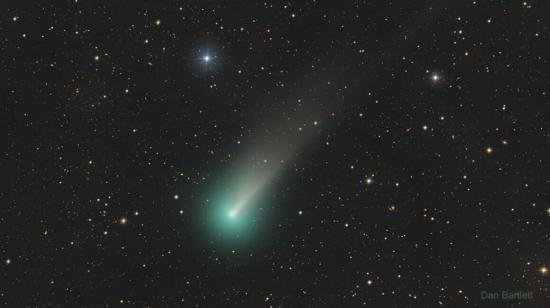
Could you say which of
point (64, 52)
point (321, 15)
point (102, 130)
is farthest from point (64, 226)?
point (321, 15)

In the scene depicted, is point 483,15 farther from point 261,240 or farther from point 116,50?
point 116,50

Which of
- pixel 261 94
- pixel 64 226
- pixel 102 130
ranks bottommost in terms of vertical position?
pixel 64 226

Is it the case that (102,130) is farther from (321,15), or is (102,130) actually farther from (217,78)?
(321,15)

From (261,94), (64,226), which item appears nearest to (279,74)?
(261,94)

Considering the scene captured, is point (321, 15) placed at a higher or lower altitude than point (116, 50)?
higher

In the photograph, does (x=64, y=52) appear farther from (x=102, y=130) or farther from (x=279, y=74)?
(x=279, y=74)

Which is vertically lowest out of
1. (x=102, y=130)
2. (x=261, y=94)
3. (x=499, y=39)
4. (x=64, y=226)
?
(x=64, y=226)

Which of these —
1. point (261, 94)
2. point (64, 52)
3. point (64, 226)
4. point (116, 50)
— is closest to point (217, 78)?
point (261, 94)

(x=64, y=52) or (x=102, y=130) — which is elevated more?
(x=64, y=52)
